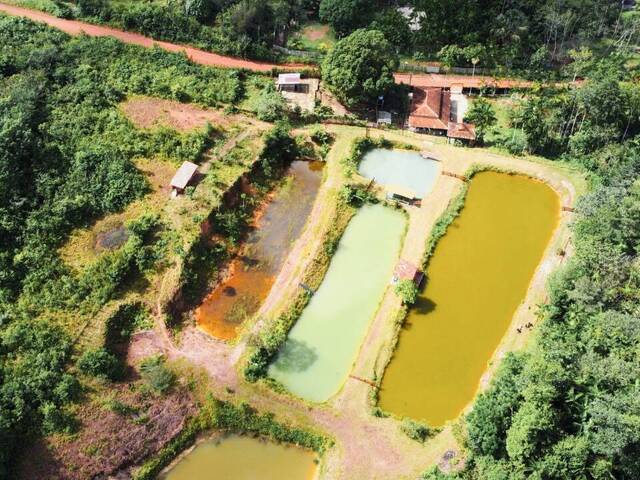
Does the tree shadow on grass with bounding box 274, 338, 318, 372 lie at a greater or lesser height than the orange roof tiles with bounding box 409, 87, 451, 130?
lesser

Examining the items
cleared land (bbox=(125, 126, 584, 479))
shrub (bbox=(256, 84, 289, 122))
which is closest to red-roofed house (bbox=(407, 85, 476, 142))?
cleared land (bbox=(125, 126, 584, 479))

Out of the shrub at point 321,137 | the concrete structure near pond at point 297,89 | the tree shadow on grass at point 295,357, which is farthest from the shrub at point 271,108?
the tree shadow on grass at point 295,357

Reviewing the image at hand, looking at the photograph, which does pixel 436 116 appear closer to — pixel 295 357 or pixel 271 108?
pixel 271 108

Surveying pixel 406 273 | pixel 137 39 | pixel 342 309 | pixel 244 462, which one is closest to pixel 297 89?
pixel 137 39

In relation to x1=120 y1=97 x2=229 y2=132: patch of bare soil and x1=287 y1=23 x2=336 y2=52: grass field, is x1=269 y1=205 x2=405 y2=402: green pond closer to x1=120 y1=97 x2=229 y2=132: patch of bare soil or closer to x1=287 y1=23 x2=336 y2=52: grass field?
x1=120 y1=97 x2=229 y2=132: patch of bare soil

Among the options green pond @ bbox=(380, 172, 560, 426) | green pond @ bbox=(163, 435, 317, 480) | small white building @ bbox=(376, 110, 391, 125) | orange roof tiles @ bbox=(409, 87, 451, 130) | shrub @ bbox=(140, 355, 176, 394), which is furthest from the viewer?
small white building @ bbox=(376, 110, 391, 125)

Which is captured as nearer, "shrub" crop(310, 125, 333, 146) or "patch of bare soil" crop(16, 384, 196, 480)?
"patch of bare soil" crop(16, 384, 196, 480)

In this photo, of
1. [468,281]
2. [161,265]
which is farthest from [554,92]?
[161,265]
